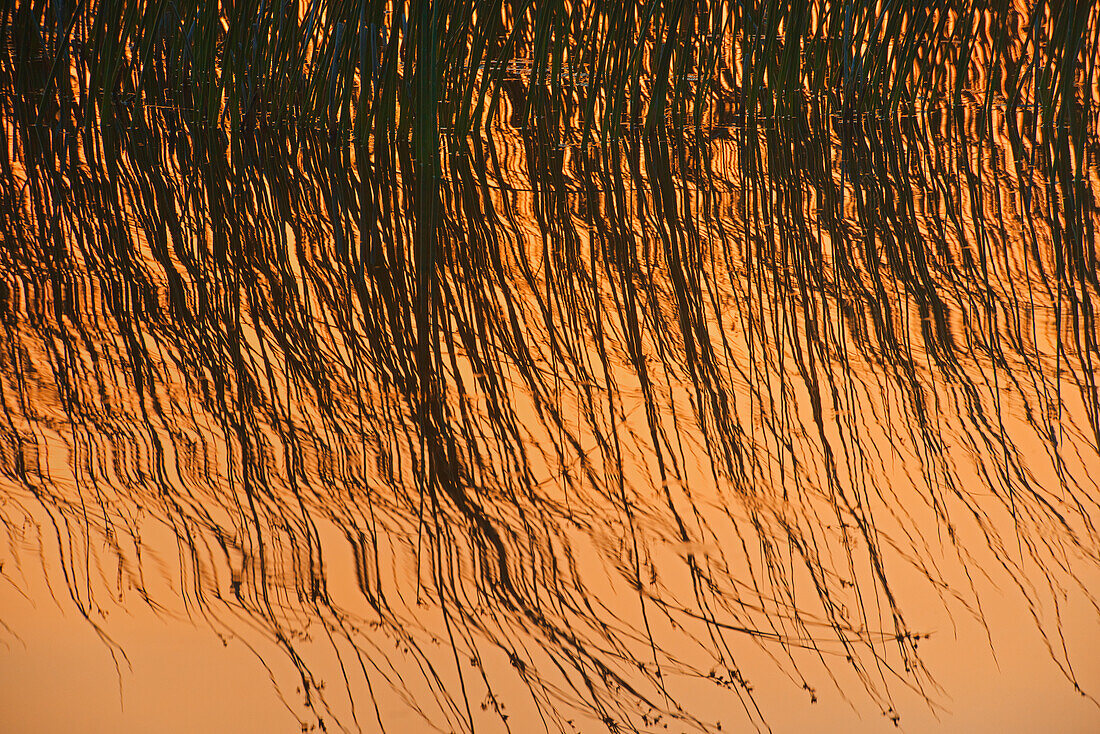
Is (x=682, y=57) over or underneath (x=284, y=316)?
over

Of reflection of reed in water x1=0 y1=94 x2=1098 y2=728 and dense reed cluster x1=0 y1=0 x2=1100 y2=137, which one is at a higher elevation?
dense reed cluster x1=0 y1=0 x2=1100 y2=137

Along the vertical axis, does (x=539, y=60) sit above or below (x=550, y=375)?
above

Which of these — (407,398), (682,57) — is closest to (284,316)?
(407,398)

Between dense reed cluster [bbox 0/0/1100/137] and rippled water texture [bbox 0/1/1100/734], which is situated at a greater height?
dense reed cluster [bbox 0/0/1100/137]

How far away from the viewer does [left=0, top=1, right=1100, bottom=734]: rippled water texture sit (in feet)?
2.09

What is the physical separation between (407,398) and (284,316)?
15cm

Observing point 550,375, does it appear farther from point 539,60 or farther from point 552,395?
point 539,60

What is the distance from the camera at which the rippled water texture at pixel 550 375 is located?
0.64m

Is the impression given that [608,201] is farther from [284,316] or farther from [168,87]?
[168,87]

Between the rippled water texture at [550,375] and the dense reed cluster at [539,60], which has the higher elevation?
the dense reed cluster at [539,60]

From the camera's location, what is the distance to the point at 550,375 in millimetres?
698

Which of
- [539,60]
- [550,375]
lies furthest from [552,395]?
[539,60]

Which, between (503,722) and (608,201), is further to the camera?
(608,201)

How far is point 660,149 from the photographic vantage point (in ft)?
2.69
